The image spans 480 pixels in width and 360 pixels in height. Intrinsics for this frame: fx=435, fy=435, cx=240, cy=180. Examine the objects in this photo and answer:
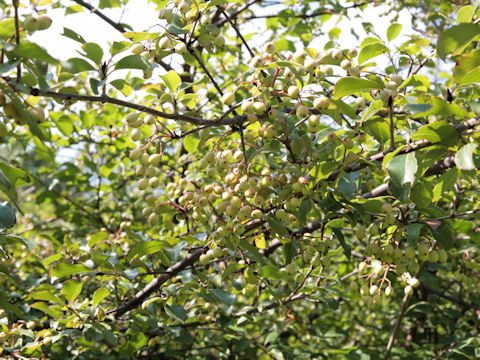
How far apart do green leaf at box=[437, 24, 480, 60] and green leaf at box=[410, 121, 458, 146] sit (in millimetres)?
189

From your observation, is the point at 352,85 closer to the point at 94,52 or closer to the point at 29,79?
the point at 94,52

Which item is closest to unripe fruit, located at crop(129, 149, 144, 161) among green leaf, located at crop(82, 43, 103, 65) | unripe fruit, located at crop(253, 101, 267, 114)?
green leaf, located at crop(82, 43, 103, 65)

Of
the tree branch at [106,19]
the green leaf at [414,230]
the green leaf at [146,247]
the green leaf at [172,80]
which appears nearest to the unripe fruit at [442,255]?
the green leaf at [414,230]

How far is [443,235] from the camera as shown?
129cm

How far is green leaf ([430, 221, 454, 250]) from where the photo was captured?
1.27m

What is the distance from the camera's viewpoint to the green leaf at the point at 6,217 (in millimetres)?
1136

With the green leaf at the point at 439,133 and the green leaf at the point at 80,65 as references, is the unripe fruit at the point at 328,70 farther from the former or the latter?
the green leaf at the point at 80,65

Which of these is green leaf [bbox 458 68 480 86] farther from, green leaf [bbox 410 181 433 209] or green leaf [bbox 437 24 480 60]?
green leaf [bbox 410 181 433 209]

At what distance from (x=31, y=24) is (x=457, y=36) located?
3.19ft

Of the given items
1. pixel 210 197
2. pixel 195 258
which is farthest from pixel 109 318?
pixel 210 197

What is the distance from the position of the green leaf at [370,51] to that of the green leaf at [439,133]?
42 cm

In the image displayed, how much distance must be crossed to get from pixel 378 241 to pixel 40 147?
199 centimetres

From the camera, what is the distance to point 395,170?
40.2 inches

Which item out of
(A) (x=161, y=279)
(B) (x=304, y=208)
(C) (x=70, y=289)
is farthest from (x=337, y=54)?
(C) (x=70, y=289)
